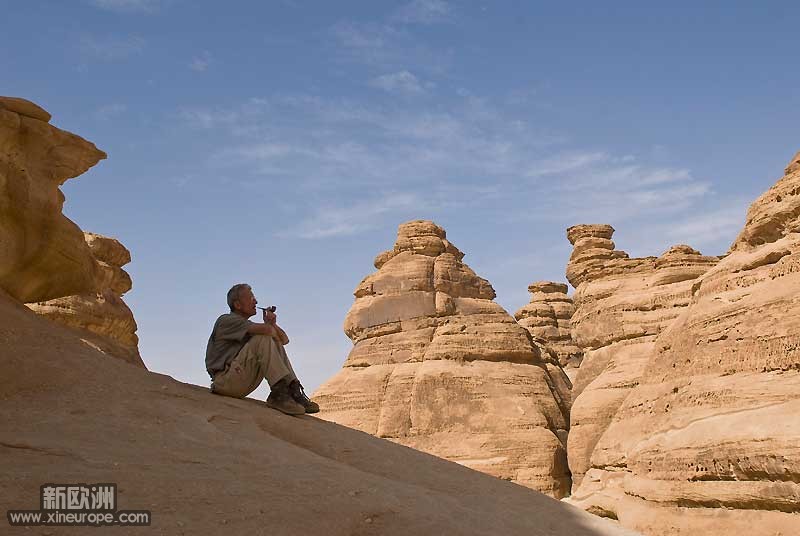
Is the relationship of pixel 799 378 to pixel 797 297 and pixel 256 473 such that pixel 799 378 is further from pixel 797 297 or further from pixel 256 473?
pixel 256 473

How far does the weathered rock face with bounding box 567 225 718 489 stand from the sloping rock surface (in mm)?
13574

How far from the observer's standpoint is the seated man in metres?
6.61

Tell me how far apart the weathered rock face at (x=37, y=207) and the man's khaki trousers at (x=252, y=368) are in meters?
2.51

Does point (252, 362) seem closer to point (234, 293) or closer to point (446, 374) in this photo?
point (234, 293)

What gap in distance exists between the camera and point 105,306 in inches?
594

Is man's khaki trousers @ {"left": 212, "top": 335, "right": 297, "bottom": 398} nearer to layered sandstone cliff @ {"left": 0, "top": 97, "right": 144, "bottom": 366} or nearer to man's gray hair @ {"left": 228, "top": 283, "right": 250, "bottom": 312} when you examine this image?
man's gray hair @ {"left": 228, "top": 283, "right": 250, "bottom": 312}

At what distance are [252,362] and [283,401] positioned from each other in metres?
0.44

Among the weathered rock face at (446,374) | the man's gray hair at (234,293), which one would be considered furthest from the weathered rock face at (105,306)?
the weathered rock face at (446,374)

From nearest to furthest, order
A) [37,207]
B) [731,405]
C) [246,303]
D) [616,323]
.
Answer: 1. [246,303]
2. [37,207]
3. [731,405]
4. [616,323]

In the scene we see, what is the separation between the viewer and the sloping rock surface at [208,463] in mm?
3953

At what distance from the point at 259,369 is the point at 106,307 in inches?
379

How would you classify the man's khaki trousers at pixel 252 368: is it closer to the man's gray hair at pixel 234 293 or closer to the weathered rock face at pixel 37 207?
the man's gray hair at pixel 234 293

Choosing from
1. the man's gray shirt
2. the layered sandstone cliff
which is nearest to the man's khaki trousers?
the man's gray shirt

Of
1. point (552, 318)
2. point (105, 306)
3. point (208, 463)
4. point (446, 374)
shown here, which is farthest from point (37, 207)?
point (552, 318)
